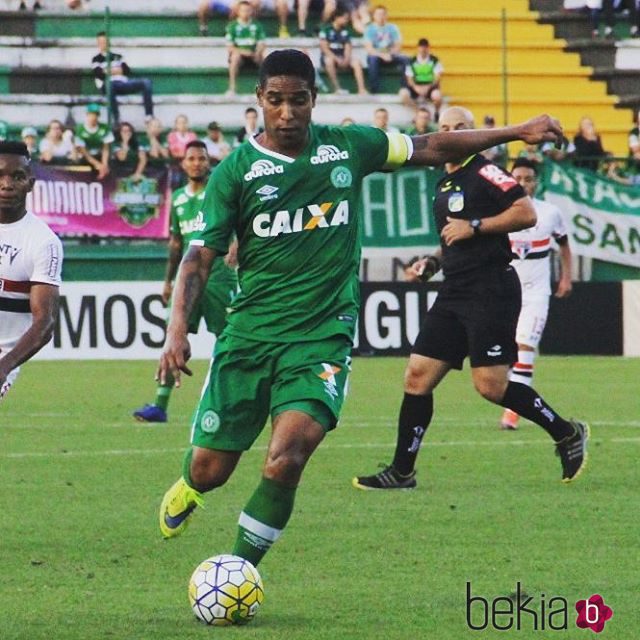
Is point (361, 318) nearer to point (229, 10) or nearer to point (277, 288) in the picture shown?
point (229, 10)

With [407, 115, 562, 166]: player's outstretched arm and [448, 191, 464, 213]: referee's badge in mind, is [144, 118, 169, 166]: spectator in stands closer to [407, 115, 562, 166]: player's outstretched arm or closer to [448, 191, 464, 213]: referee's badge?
[448, 191, 464, 213]: referee's badge

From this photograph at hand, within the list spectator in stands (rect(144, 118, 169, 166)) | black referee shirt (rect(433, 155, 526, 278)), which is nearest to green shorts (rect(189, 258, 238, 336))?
black referee shirt (rect(433, 155, 526, 278))

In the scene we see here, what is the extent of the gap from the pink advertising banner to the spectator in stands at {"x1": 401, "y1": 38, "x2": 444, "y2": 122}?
649cm

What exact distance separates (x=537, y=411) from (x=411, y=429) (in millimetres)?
897

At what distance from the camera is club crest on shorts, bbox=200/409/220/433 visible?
745 cm

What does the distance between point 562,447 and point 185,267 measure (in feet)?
16.0

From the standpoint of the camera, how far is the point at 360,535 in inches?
370

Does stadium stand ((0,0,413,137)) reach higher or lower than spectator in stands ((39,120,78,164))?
higher

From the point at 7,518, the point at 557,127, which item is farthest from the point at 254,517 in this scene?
the point at 7,518

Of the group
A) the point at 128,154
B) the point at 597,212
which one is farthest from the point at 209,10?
the point at 597,212

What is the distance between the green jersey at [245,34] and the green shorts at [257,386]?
72.6 ft

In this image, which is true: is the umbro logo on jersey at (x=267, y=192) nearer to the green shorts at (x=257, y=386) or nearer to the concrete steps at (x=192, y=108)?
the green shorts at (x=257, y=386)

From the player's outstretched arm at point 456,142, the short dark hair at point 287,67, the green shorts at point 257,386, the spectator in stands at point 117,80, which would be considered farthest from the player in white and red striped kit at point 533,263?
the spectator in stands at point 117,80

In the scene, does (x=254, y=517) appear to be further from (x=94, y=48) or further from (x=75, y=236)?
(x=94, y=48)
